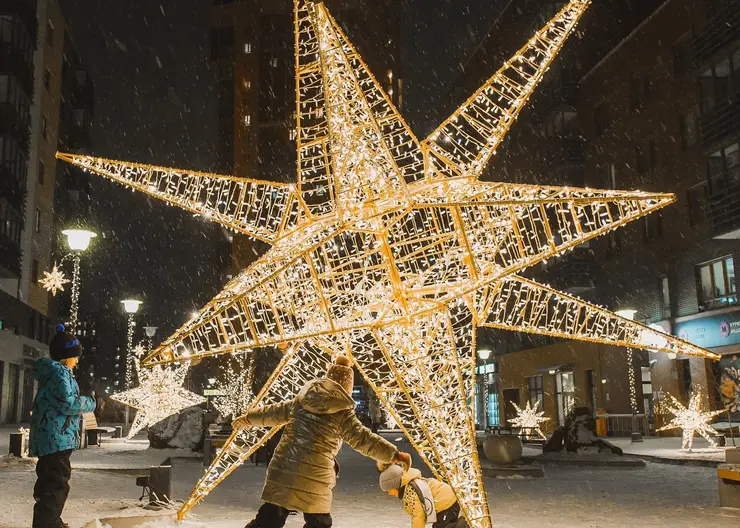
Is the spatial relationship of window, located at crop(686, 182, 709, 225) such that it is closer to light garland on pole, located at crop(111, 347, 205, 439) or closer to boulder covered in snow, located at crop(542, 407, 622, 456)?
boulder covered in snow, located at crop(542, 407, 622, 456)

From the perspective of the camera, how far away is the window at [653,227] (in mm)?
31550

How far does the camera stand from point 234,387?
4453cm

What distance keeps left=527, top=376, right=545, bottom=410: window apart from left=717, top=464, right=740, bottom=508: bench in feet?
99.4

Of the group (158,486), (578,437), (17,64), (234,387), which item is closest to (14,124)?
(17,64)

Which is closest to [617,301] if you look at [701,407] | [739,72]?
[701,407]

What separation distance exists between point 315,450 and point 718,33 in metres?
25.9

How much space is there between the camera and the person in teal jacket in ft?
20.2

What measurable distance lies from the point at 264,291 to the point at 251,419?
3.56ft

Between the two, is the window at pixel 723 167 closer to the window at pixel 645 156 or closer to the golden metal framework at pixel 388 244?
the window at pixel 645 156

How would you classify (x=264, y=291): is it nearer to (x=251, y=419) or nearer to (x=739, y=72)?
(x=251, y=419)

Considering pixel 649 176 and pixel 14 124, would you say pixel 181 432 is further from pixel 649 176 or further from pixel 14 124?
pixel 649 176

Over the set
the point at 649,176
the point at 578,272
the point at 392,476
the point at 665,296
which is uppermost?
the point at 649,176

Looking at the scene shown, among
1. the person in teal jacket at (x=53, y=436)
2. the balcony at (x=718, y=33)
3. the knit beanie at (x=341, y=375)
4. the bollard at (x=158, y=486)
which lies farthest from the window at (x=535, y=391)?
the person in teal jacket at (x=53, y=436)

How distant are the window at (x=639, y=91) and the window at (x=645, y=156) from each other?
1.65m
